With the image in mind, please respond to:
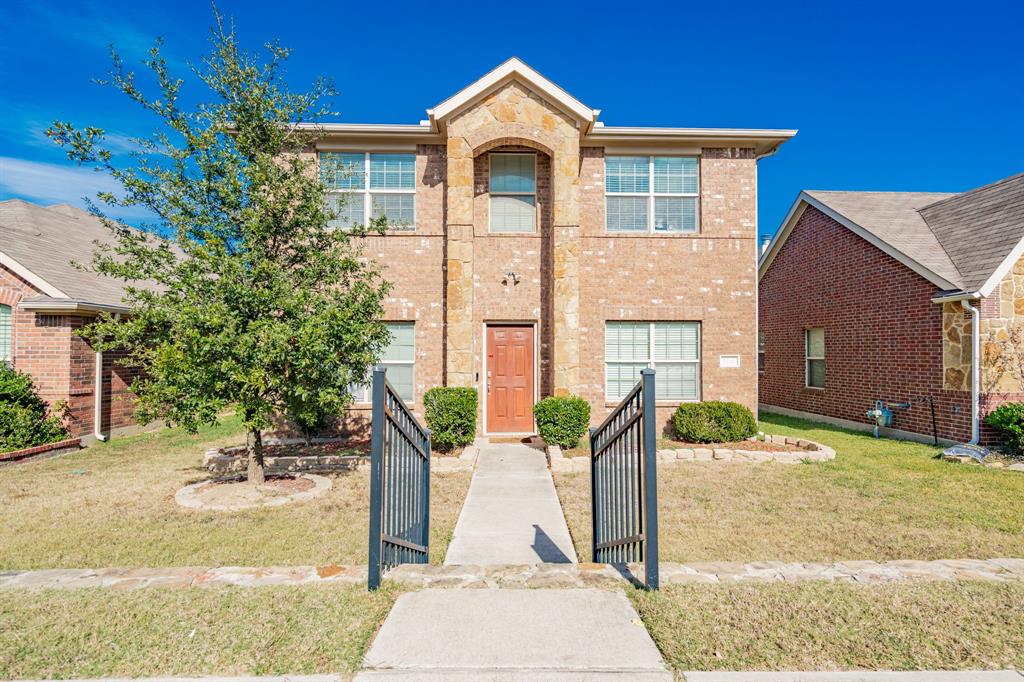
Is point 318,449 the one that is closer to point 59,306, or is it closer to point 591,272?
point 59,306

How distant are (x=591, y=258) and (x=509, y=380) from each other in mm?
3139

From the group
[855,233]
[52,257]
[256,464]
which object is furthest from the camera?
[855,233]

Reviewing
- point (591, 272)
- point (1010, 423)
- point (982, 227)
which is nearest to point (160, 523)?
point (591, 272)

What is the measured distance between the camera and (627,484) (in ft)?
13.7

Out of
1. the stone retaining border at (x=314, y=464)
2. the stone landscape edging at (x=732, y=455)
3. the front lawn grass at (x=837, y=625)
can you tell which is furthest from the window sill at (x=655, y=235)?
the front lawn grass at (x=837, y=625)

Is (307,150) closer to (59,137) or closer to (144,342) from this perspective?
(59,137)

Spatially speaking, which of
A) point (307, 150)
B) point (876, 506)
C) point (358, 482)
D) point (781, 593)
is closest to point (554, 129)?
point (307, 150)

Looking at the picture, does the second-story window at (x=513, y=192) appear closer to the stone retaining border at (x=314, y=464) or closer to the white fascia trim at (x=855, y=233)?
the stone retaining border at (x=314, y=464)

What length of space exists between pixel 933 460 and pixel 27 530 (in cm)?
1294

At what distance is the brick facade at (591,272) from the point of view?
10.5m

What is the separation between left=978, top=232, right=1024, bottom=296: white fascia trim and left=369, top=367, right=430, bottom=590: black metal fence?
35.5 ft

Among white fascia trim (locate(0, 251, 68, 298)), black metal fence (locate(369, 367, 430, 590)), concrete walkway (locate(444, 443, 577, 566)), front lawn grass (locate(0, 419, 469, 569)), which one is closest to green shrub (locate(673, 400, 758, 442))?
concrete walkway (locate(444, 443, 577, 566))

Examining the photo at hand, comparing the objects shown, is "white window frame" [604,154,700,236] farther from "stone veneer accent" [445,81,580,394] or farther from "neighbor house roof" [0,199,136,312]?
"neighbor house roof" [0,199,136,312]

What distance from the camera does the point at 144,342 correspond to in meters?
6.85
